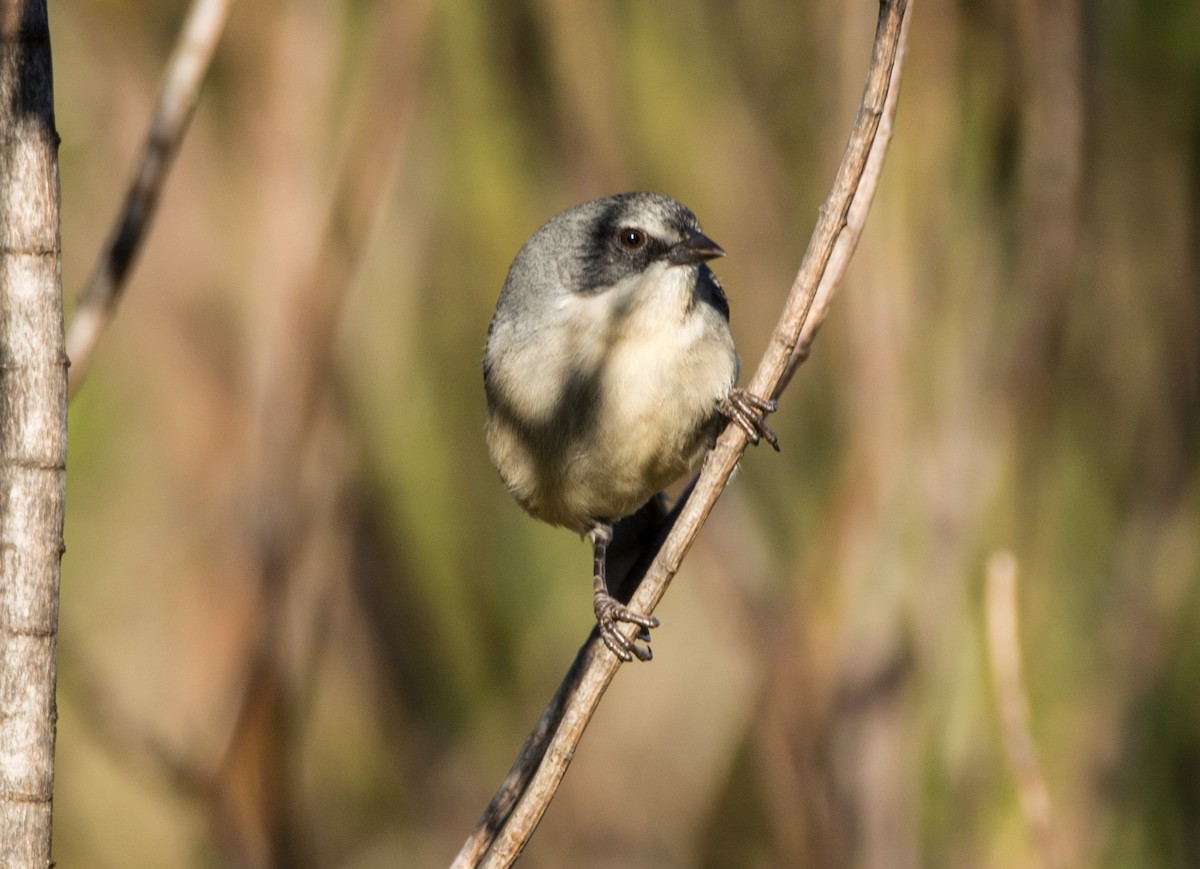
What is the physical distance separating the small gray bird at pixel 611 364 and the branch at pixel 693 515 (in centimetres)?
47

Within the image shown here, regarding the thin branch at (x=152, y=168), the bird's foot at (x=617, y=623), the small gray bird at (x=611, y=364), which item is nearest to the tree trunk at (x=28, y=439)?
the thin branch at (x=152, y=168)

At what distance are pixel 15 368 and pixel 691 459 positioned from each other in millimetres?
1476

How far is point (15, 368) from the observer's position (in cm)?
128

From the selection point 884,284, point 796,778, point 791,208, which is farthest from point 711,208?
point 796,778

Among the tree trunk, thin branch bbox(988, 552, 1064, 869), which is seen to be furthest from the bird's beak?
the tree trunk

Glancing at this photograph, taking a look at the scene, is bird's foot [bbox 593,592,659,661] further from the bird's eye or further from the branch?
the bird's eye

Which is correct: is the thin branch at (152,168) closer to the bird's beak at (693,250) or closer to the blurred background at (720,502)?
the bird's beak at (693,250)

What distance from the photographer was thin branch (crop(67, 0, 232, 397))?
1812 millimetres

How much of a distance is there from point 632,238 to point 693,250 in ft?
0.49

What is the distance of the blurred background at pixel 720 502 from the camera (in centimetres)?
310

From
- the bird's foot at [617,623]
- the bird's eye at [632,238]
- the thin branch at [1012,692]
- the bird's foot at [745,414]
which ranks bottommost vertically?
the bird's foot at [617,623]

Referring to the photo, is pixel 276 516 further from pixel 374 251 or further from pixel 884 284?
pixel 884 284

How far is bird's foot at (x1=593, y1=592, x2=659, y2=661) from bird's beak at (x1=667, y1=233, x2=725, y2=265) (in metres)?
0.67

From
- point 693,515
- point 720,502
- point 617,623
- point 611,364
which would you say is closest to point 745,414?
point 611,364
